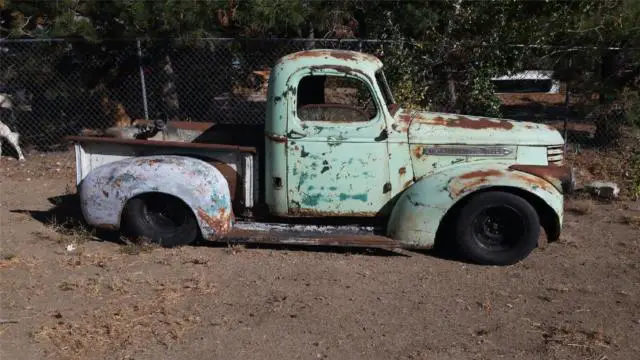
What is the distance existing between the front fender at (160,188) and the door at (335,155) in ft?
2.15

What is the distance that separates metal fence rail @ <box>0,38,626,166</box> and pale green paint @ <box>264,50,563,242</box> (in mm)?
4006

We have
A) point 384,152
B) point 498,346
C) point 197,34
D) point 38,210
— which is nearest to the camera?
point 498,346

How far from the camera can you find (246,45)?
9.85 meters

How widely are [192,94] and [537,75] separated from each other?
18.1 feet

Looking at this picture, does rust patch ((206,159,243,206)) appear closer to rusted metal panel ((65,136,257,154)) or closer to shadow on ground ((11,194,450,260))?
rusted metal panel ((65,136,257,154))

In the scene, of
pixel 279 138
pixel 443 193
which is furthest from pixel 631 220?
pixel 279 138

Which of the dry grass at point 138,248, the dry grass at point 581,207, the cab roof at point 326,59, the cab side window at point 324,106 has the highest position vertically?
the cab roof at point 326,59

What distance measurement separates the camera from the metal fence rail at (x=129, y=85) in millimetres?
10133

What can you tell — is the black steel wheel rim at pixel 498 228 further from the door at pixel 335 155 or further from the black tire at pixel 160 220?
the black tire at pixel 160 220

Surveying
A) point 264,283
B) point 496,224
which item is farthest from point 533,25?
point 264,283

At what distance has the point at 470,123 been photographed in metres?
5.98

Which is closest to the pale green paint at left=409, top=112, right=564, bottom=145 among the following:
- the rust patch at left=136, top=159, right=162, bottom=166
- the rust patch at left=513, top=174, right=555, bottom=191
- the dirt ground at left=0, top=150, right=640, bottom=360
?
the rust patch at left=513, top=174, right=555, bottom=191

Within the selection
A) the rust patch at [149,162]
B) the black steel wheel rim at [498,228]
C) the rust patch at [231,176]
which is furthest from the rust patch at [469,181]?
the rust patch at [149,162]

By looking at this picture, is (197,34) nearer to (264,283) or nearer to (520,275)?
(264,283)
